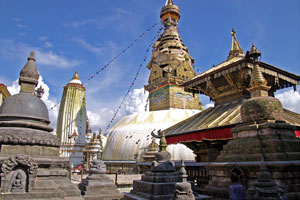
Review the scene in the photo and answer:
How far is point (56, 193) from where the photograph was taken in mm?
4867

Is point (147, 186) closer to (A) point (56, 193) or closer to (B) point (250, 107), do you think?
(A) point (56, 193)

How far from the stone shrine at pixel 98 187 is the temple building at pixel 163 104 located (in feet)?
42.4

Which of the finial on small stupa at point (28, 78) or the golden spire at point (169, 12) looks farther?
the golden spire at point (169, 12)

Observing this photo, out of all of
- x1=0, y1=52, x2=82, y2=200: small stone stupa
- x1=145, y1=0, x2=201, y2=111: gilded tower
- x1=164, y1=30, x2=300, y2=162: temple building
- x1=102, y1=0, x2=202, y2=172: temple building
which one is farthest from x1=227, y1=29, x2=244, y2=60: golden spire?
x1=145, y1=0, x2=201, y2=111: gilded tower

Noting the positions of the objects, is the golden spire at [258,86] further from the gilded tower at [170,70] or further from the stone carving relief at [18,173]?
the gilded tower at [170,70]

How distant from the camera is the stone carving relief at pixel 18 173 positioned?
4.46m

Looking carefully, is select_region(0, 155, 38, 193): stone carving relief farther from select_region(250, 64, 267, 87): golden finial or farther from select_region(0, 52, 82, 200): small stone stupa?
select_region(250, 64, 267, 87): golden finial

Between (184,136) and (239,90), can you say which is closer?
(184,136)

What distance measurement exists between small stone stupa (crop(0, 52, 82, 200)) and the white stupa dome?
1579 cm

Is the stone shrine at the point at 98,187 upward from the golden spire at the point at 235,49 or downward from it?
downward

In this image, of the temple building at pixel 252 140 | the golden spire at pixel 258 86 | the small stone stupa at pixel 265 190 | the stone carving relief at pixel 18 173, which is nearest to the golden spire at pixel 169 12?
the temple building at pixel 252 140

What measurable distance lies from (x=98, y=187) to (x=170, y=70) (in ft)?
79.5

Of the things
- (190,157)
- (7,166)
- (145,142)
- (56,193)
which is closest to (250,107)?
(56,193)

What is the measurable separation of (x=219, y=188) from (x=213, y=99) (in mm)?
7033
